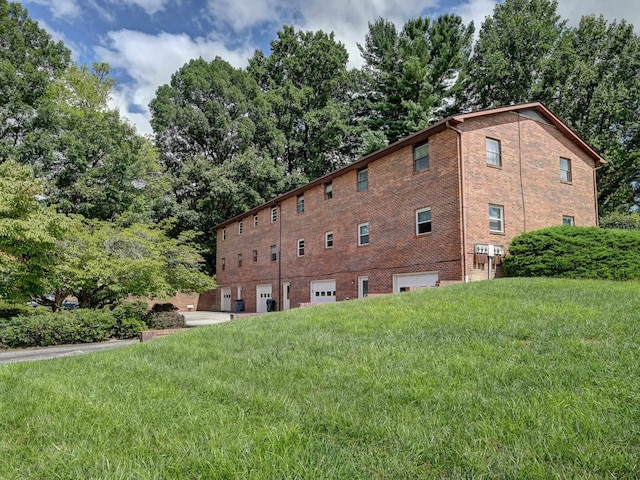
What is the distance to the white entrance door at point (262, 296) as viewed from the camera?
86.5 ft

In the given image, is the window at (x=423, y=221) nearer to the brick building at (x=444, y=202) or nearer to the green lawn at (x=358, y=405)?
the brick building at (x=444, y=202)

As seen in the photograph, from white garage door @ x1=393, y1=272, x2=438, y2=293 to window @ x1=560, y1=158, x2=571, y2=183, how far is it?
7.93m

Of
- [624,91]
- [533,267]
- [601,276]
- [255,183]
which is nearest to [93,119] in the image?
[255,183]

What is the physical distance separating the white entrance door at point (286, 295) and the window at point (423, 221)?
1026cm

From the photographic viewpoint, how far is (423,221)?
51.5 ft

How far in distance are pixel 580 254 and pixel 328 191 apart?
11.8m

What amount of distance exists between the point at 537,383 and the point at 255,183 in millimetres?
31366

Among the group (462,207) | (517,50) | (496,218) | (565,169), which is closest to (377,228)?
(462,207)

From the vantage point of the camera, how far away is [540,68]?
2702 cm

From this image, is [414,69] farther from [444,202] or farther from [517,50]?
[444,202]

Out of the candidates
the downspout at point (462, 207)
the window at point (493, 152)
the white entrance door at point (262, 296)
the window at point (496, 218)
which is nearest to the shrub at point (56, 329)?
the downspout at point (462, 207)

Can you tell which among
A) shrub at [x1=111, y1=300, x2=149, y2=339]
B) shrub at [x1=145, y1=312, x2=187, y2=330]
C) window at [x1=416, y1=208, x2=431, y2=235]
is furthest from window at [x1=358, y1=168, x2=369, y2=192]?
shrub at [x1=111, y1=300, x2=149, y2=339]

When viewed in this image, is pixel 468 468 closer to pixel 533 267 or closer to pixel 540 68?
pixel 533 267

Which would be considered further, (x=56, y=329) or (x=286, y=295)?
(x=286, y=295)
